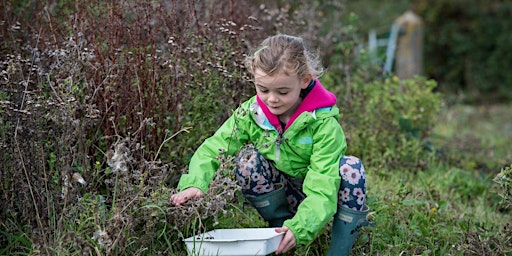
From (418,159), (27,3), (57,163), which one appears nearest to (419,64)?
(418,159)

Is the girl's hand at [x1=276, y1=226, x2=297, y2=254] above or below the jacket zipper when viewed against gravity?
below

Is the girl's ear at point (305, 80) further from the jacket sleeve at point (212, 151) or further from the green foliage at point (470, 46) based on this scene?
the green foliage at point (470, 46)

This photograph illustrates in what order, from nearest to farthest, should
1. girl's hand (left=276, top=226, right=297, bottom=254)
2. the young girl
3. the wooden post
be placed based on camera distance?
1. girl's hand (left=276, top=226, right=297, bottom=254)
2. the young girl
3. the wooden post

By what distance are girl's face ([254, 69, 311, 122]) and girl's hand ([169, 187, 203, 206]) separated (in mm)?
456

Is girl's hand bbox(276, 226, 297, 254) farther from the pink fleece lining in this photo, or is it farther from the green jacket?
the pink fleece lining

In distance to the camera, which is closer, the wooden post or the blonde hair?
the blonde hair

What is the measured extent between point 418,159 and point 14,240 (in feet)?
9.18

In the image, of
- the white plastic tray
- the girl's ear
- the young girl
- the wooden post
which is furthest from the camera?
the wooden post

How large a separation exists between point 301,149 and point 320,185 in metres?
0.25

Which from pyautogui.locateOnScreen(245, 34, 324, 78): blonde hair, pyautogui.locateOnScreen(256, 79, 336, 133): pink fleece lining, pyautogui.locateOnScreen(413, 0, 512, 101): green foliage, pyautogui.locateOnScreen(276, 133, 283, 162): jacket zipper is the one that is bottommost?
pyautogui.locateOnScreen(413, 0, 512, 101): green foliage

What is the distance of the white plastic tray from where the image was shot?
102 inches

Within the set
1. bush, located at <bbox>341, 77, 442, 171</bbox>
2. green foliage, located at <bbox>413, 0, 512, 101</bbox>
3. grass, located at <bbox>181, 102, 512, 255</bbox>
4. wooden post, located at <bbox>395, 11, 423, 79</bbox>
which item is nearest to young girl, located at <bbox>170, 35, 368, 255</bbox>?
grass, located at <bbox>181, 102, 512, 255</bbox>

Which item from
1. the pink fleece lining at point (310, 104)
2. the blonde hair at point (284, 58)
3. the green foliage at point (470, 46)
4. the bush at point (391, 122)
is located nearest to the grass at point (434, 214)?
the bush at point (391, 122)

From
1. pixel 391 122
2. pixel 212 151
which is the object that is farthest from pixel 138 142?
pixel 391 122
